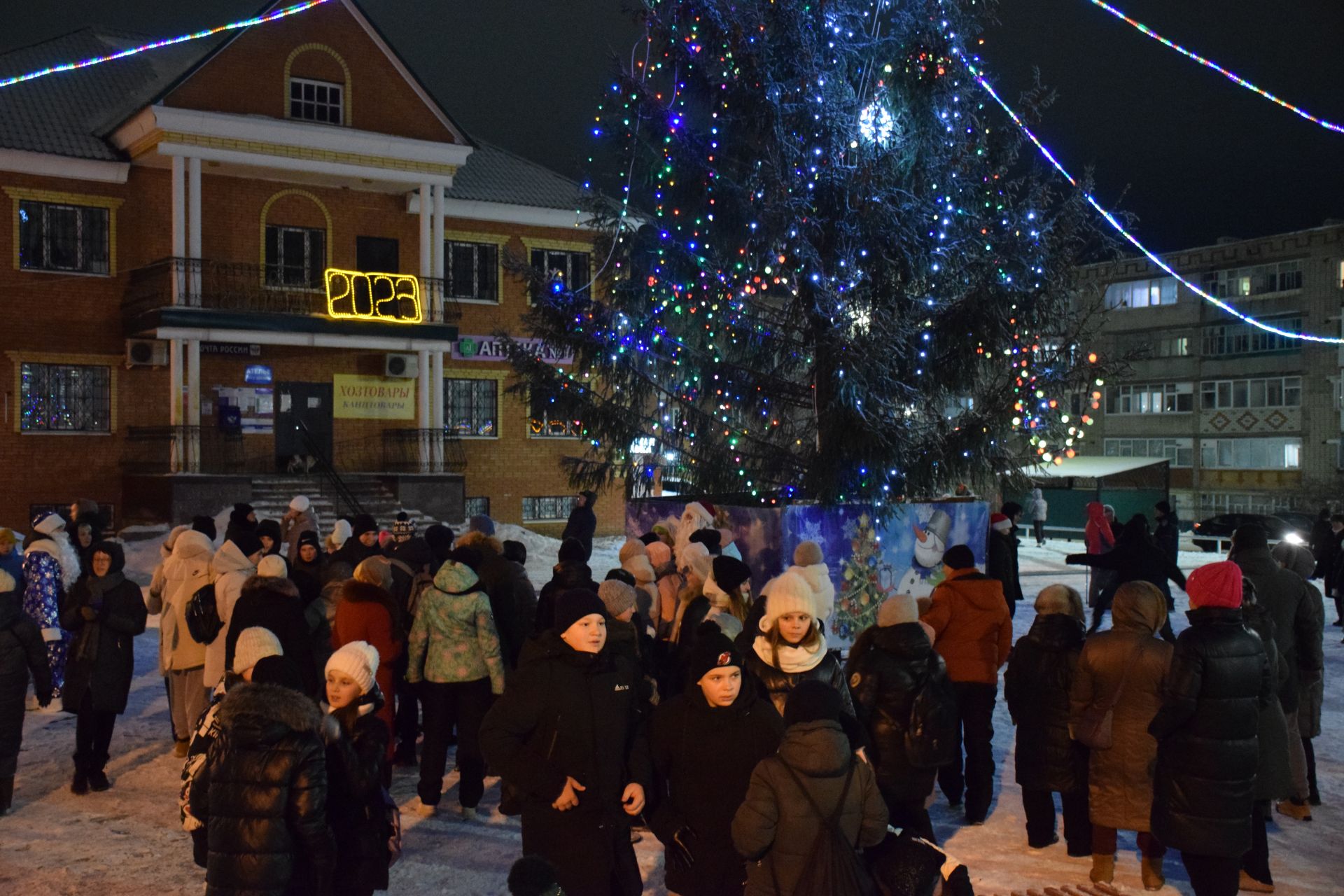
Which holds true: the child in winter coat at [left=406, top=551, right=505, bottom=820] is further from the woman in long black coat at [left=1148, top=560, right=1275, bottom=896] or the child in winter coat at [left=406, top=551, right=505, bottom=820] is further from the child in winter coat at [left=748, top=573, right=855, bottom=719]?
the woman in long black coat at [left=1148, top=560, right=1275, bottom=896]

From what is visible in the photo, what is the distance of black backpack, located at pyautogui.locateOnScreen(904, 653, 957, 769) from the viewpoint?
6023 mm

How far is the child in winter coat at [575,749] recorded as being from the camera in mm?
4641

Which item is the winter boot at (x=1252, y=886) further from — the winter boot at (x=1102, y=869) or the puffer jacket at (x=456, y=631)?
the puffer jacket at (x=456, y=631)

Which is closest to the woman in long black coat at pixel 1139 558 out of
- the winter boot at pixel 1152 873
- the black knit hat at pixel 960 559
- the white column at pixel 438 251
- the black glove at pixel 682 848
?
the black knit hat at pixel 960 559

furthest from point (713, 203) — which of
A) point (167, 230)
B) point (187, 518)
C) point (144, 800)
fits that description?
point (167, 230)

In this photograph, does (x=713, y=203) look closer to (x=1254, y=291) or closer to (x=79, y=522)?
(x=79, y=522)

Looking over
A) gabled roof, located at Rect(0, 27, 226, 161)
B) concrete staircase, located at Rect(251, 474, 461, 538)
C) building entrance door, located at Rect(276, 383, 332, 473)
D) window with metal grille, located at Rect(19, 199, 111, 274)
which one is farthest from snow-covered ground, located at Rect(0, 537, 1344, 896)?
gabled roof, located at Rect(0, 27, 226, 161)

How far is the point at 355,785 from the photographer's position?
176 inches

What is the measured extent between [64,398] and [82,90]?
6.99m

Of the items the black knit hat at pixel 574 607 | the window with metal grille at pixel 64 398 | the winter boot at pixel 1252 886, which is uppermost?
the window with metal grille at pixel 64 398

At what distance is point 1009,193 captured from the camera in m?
14.0

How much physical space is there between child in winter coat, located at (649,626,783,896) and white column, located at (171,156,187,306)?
2088 centimetres

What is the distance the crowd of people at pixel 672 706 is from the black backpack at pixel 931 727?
13mm

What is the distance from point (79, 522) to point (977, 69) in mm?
10534
